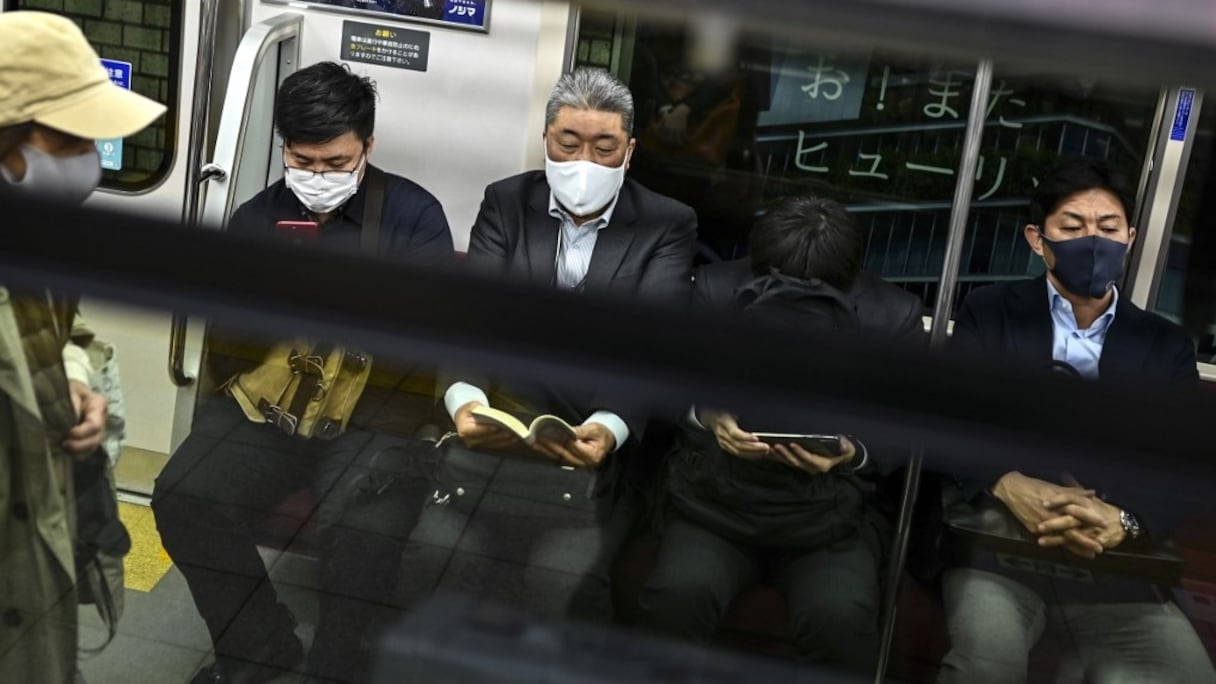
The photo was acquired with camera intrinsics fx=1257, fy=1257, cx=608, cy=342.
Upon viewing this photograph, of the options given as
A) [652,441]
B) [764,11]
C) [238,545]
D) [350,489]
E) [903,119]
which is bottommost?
[238,545]

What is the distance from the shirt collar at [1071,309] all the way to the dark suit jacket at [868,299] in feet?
0.61

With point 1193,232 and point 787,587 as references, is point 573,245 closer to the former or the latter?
point 787,587

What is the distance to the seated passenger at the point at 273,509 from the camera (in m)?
1.50

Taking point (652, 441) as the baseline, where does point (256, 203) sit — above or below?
above

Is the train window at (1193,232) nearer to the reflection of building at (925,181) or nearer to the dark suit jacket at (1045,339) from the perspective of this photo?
Result: the dark suit jacket at (1045,339)

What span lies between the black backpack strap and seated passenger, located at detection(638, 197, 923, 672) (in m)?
0.36

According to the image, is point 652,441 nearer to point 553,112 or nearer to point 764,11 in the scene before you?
point 764,11

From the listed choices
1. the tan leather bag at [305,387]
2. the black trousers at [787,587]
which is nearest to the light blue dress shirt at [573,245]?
the tan leather bag at [305,387]

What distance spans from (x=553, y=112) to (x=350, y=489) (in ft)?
3.67

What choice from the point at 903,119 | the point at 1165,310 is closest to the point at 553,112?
the point at 903,119

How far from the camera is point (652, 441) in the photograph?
4.34 ft

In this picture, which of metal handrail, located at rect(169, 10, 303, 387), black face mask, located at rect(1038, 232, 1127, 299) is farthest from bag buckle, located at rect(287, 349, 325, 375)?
metal handrail, located at rect(169, 10, 303, 387)

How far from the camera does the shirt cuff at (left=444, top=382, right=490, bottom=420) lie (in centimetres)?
131

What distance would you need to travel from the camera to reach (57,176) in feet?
4.35
